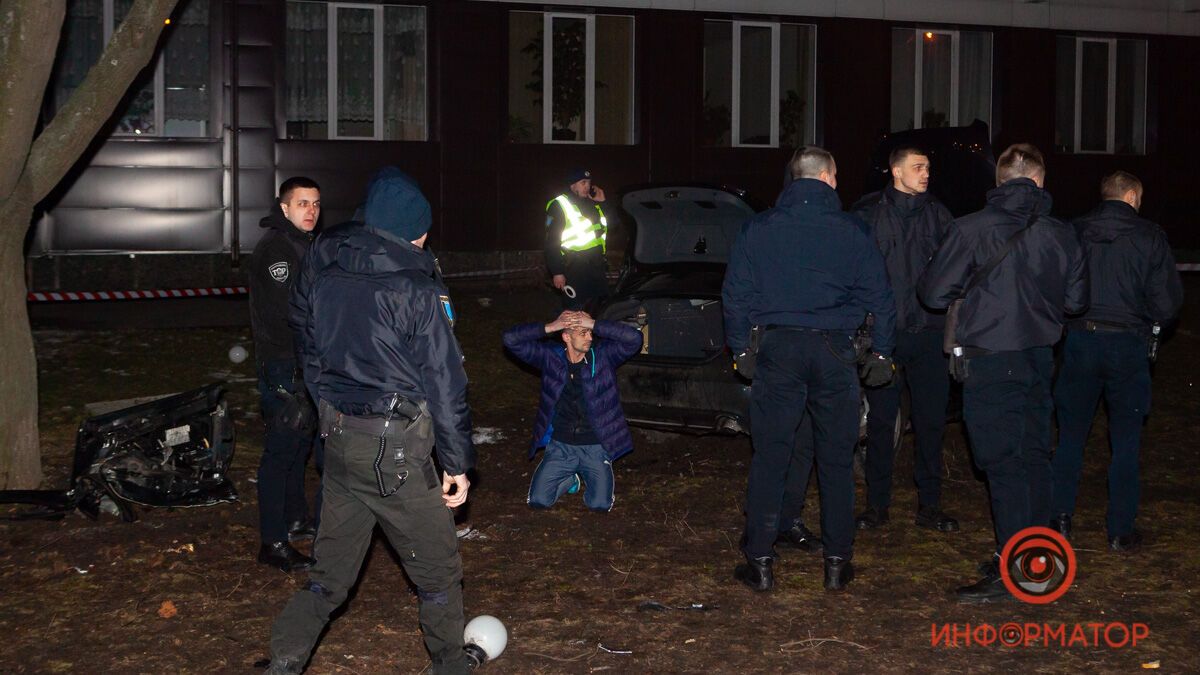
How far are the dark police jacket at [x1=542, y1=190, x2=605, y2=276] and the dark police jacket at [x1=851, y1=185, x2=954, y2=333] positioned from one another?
177 inches

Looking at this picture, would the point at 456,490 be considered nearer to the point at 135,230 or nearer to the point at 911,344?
the point at 911,344

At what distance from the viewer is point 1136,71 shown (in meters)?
19.9

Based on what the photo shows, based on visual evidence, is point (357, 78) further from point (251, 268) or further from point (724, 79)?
point (251, 268)

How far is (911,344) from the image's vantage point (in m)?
7.16

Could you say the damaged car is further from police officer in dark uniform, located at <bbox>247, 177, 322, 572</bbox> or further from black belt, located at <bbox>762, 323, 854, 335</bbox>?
police officer in dark uniform, located at <bbox>247, 177, 322, 572</bbox>

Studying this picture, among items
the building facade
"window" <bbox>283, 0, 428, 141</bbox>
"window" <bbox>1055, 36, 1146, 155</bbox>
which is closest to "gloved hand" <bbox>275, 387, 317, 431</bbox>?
the building facade

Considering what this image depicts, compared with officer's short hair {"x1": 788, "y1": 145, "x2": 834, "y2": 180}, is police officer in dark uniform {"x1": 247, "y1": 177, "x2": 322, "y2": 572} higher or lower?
lower

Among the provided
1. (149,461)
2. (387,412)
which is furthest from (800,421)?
(149,461)

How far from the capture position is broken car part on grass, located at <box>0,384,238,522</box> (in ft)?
23.6

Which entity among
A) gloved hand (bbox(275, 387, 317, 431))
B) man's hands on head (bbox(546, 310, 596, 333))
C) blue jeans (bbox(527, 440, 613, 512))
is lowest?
blue jeans (bbox(527, 440, 613, 512))

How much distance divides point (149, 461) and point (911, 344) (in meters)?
4.42

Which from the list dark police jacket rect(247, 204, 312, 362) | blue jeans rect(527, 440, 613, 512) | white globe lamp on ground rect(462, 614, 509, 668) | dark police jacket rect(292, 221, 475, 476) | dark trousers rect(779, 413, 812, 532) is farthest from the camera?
blue jeans rect(527, 440, 613, 512)

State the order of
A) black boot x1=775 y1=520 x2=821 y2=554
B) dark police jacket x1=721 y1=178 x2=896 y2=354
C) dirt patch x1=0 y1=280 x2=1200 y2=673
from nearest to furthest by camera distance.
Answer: dirt patch x1=0 y1=280 x2=1200 y2=673 < dark police jacket x1=721 y1=178 x2=896 y2=354 < black boot x1=775 y1=520 x2=821 y2=554

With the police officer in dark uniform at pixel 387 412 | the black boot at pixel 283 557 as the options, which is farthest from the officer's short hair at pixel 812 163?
the black boot at pixel 283 557
